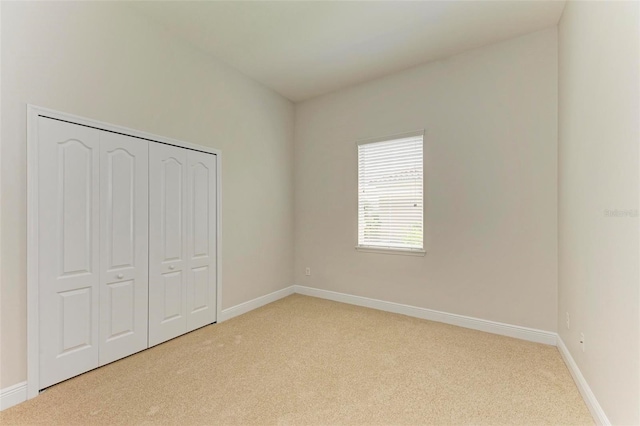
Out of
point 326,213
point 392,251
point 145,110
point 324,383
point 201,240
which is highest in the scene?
point 145,110

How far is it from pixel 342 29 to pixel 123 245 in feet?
9.69

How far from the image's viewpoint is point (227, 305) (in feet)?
11.9

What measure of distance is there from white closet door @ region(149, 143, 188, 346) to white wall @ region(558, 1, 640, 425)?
136 inches

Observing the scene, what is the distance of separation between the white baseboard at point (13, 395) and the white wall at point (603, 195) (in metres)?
3.62

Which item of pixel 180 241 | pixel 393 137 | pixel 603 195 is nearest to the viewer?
pixel 603 195

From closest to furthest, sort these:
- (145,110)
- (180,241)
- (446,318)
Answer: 1. (145,110)
2. (180,241)
3. (446,318)

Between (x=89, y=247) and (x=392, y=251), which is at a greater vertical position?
(x=89, y=247)

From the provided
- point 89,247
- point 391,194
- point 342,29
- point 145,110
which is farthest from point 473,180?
point 89,247

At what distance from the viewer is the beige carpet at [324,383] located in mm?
1860

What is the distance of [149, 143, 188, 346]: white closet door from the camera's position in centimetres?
285

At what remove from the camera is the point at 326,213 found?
4.44m

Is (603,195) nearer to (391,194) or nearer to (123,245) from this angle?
(391,194)

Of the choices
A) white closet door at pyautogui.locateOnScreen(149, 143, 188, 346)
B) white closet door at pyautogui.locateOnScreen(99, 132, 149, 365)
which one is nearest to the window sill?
white closet door at pyautogui.locateOnScreen(149, 143, 188, 346)

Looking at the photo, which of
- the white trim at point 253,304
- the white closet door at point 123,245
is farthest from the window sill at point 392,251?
the white closet door at point 123,245
